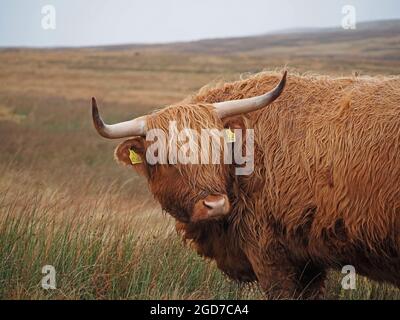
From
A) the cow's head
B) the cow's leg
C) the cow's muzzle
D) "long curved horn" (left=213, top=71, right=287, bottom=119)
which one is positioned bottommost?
the cow's leg

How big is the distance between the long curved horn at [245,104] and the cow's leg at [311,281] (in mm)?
1178

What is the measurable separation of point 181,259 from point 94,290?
2.92 feet

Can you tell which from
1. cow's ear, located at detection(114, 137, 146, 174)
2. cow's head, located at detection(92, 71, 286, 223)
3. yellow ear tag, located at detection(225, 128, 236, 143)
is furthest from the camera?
cow's ear, located at detection(114, 137, 146, 174)

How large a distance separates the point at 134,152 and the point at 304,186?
123 cm

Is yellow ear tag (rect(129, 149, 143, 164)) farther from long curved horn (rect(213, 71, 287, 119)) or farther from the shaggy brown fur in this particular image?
long curved horn (rect(213, 71, 287, 119))

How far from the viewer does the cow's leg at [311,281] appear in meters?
5.13

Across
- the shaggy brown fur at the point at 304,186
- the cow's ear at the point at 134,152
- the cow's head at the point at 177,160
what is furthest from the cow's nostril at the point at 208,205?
the cow's ear at the point at 134,152

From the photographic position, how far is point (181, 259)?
19.3 feet

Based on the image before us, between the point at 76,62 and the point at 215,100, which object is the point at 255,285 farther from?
the point at 76,62

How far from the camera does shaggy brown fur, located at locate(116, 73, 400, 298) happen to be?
4.63 m

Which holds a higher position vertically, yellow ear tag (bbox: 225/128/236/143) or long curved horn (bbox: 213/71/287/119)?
long curved horn (bbox: 213/71/287/119)

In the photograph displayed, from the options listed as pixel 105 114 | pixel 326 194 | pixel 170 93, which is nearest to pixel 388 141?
pixel 326 194

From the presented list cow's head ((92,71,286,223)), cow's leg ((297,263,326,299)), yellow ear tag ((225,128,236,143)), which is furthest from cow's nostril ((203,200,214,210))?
cow's leg ((297,263,326,299))

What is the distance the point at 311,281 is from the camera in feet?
17.1
